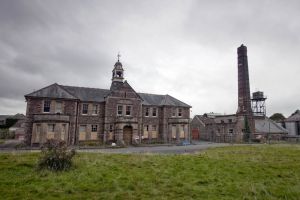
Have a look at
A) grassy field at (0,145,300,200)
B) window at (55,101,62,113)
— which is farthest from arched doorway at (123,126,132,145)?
grassy field at (0,145,300,200)

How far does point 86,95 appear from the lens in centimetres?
3681

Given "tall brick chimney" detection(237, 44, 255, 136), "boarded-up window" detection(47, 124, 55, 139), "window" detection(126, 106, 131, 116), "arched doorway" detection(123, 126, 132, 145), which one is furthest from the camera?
"tall brick chimney" detection(237, 44, 255, 136)

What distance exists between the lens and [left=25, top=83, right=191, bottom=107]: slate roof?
1303 inches

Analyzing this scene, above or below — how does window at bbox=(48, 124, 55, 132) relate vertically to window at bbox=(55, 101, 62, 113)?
below

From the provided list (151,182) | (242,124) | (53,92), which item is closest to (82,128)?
(53,92)

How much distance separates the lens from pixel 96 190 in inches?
340

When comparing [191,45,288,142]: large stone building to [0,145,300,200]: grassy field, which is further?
[191,45,288,142]: large stone building

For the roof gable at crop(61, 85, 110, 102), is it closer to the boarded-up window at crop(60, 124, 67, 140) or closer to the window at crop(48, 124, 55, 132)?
the boarded-up window at crop(60, 124, 67, 140)

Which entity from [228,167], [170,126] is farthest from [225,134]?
[228,167]

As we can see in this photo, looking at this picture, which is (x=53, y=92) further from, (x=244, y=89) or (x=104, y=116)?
(x=244, y=89)

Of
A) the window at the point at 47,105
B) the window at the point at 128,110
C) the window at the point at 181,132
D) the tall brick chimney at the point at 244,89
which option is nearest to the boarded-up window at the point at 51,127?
the window at the point at 47,105

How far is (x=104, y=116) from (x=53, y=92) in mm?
8708

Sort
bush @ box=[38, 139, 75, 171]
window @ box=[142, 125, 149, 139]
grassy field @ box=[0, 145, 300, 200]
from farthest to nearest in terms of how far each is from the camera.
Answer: window @ box=[142, 125, 149, 139]
bush @ box=[38, 139, 75, 171]
grassy field @ box=[0, 145, 300, 200]

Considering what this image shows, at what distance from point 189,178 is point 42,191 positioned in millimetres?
6532
